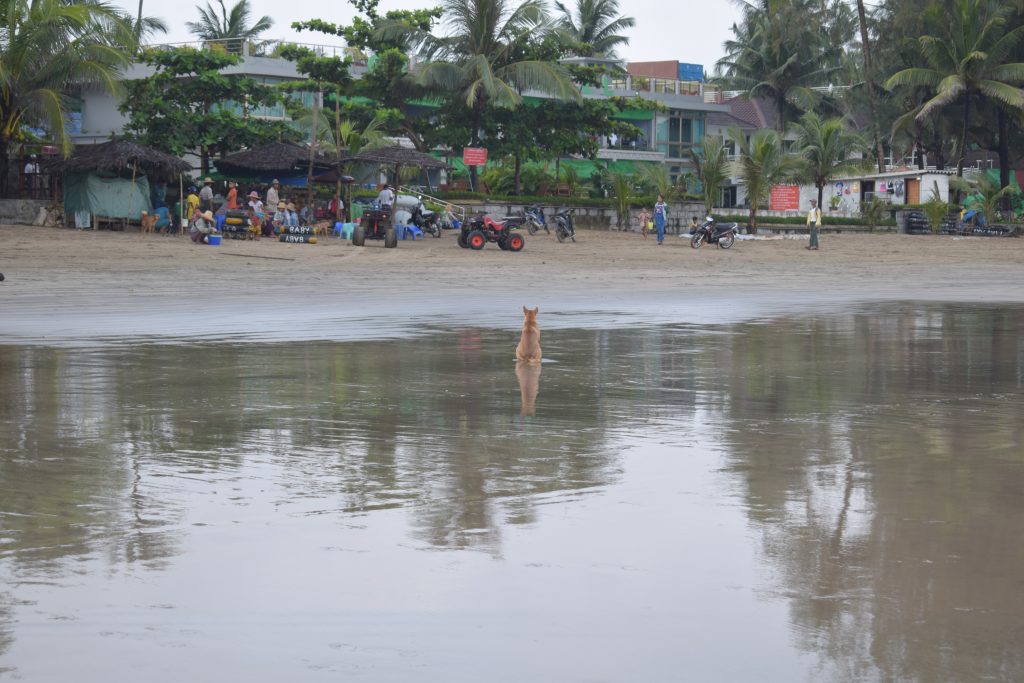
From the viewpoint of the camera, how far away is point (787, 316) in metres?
16.2

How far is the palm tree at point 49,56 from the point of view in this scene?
3281 centimetres

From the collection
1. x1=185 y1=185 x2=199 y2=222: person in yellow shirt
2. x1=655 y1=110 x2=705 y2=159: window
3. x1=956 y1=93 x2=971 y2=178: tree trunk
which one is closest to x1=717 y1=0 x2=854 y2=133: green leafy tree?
x1=655 y1=110 x2=705 y2=159: window

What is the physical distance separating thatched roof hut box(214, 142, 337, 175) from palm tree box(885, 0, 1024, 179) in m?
25.9

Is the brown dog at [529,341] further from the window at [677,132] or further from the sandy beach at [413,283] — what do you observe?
the window at [677,132]

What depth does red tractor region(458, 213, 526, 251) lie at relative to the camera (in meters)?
31.2

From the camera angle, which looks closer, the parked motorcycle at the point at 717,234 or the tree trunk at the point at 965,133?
the parked motorcycle at the point at 717,234

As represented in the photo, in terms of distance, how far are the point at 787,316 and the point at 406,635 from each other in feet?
42.6

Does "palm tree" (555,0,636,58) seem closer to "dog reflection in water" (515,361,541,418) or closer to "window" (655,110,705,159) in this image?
"window" (655,110,705,159)

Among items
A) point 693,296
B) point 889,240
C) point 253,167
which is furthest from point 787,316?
point 889,240

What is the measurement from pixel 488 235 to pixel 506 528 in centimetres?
2653

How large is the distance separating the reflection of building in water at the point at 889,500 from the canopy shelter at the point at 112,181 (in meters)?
23.8

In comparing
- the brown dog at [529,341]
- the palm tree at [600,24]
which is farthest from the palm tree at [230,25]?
the brown dog at [529,341]

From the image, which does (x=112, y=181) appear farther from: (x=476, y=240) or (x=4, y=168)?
(x=476, y=240)

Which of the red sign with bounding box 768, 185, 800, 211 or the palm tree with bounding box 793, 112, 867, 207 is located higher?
the palm tree with bounding box 793, 112, 867, 207
